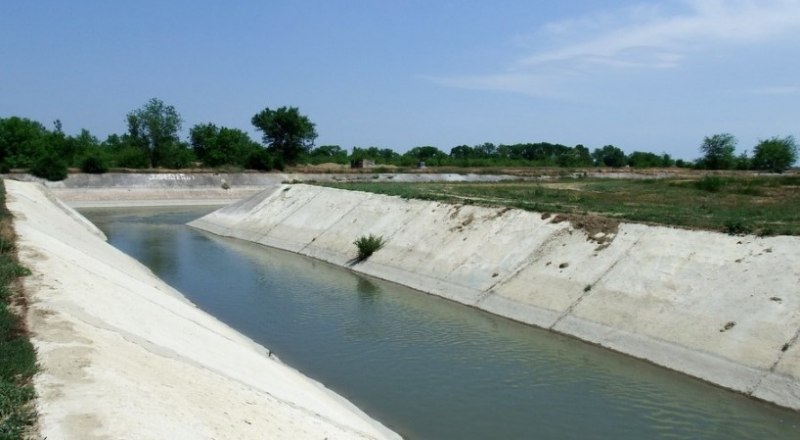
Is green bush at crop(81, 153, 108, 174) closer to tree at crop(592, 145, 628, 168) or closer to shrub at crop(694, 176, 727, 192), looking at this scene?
shrub at crop(694, 176, 727, 192)

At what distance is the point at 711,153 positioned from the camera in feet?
322

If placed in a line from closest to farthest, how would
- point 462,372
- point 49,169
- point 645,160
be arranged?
point 462,372 < point 49,169 < point 645,160

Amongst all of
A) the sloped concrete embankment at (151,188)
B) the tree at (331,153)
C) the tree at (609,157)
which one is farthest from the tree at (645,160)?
the sloped concrete embankment at (151,188)

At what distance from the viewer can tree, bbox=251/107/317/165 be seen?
9062cm

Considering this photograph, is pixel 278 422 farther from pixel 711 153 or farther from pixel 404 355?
pixel 711 153

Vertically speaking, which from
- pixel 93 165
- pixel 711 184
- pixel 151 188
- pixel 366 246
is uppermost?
pixel 93 165

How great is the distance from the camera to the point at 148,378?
8289 millimetres

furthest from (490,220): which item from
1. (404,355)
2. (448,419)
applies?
(448,419)

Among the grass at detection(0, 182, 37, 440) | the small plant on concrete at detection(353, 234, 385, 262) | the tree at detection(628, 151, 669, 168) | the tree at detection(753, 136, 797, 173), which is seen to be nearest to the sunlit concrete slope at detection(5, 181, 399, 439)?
the grass at detection(0, 182, 37, 440)

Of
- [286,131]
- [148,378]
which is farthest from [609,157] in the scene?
[148,378]

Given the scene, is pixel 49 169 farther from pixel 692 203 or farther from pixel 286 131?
pixel 692 203

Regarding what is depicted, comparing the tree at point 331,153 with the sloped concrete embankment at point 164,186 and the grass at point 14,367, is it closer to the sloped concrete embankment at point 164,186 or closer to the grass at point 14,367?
the sloped concrete embankment at point 164,186

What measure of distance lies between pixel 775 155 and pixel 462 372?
9040cm

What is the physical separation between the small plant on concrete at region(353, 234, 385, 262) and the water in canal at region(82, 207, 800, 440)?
4.01 meters
